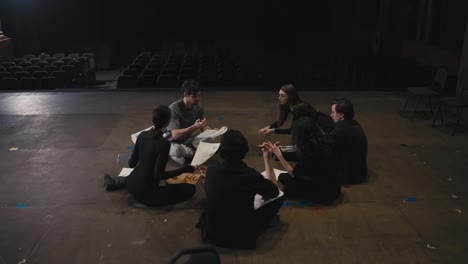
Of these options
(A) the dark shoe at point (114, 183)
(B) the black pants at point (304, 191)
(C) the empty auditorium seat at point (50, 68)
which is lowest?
(A) the dark shoe at point (114, 183)

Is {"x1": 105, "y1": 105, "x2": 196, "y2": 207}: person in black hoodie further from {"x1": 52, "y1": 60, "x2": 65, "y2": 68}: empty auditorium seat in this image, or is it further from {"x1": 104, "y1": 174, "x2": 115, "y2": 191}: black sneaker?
{"x1": 52, "y1": 60, "x2": 65, "y2": 68}: empty auditorium seat

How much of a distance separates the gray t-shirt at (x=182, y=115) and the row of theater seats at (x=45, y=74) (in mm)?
6035

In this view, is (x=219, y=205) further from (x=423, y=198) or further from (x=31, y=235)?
(x=423, y=198)

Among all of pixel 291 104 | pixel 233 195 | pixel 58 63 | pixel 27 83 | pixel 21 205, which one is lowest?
pixel 21 205

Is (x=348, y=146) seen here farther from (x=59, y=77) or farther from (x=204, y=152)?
(x=59, y=77)

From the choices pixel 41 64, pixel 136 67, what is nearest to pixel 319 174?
pixel 136 67

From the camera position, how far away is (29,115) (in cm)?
732

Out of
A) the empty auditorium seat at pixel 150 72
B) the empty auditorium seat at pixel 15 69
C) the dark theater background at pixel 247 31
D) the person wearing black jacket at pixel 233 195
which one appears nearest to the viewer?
the person wearing black jacket at pixel 233 195

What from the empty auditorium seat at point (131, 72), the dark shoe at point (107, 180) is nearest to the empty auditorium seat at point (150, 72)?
the empty auditorium seat at point (131, 72)

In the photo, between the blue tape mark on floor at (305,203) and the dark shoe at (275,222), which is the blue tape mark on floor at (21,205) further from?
the blue tape mark on floor at (305,203)

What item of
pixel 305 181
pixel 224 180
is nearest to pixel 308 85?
pixel 305 181

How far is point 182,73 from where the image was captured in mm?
10750

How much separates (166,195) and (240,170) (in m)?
1.14

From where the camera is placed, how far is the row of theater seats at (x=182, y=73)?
32.8 ft
